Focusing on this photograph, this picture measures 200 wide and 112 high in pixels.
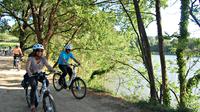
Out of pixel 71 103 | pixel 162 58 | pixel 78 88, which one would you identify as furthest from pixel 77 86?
pixel 162 58

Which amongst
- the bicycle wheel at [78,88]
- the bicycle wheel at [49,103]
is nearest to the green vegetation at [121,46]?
the bicycle wheel at [78,88]

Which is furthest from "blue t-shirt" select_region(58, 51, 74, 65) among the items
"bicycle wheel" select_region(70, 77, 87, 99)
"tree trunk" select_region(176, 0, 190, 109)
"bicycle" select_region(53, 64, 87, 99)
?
"tree trunk" select_region(176, 0, 190, 109)

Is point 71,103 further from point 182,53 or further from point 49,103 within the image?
point 182,53

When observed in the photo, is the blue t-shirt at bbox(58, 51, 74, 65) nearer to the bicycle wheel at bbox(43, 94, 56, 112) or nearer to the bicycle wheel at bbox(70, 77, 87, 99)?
the bicycle wheel at bbox(70, 77, 87, 99)

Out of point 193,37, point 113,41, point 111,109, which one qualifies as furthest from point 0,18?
point 111,109

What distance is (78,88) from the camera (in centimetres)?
1352

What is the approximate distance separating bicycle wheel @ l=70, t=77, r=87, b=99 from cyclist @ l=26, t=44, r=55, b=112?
10.6 feet

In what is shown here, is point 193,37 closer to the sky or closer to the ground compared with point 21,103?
closer to the sky

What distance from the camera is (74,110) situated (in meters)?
11.7

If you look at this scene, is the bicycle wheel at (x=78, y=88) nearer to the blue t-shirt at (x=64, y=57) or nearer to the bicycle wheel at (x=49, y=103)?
the blue t-shirt at (x=64, y=57)

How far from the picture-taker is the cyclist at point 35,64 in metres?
9.93

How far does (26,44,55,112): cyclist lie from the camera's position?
391 inches

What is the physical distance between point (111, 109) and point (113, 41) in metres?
15.5

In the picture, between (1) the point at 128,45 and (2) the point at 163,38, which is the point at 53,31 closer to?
(1) the point at 128,45
